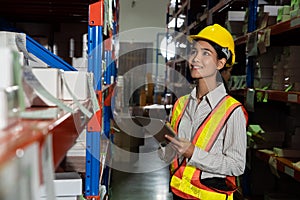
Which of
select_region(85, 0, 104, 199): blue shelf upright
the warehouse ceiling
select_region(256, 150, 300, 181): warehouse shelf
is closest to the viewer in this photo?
select_region(85, 0, 104, 199): blue shelf upright

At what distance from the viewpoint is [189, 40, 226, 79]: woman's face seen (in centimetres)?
209

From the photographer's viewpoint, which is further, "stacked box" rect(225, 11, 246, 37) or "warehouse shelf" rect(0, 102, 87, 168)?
"stacked box" rect(225, 11, 246, 37)

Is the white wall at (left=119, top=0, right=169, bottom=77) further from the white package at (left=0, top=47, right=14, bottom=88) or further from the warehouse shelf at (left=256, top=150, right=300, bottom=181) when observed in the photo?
the white package at (left=0, top=47, right=14, bottom=88)

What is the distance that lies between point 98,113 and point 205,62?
63 centimetres

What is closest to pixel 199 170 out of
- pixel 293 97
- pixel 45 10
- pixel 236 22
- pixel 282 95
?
pixel 293 97

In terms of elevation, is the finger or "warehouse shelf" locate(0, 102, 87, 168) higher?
"warehouse shelf" locate(0, 102, 87, 168)

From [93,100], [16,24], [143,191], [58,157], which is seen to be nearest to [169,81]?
[143,191]

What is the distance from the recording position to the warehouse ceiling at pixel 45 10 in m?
2.15

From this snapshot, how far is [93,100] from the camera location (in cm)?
149

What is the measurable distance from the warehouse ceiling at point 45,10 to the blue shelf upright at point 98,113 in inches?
3.0

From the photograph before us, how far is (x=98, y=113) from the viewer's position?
1.86 meters

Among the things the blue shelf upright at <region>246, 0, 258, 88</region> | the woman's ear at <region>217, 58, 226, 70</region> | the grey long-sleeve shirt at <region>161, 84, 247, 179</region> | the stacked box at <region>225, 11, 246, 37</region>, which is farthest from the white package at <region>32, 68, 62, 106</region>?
the stacked box at <region>225, 11, 246, 37</region>

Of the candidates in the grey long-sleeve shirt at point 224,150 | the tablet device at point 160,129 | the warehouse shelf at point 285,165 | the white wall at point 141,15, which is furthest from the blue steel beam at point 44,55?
the white wall at point 141,15

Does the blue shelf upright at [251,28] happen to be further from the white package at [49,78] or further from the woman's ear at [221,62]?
the white package at [49,78]
